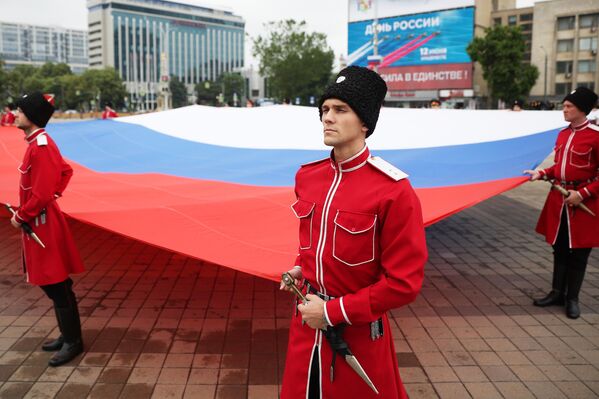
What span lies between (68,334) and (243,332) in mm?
1226

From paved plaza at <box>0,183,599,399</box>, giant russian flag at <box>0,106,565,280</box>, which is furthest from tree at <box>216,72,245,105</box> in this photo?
paved plaza at <box>0,183,599,399</box>

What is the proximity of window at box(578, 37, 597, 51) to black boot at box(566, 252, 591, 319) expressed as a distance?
184 feet

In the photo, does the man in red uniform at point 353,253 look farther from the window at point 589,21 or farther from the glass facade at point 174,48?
the glass facade at point 174,48

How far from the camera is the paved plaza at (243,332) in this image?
340 cm

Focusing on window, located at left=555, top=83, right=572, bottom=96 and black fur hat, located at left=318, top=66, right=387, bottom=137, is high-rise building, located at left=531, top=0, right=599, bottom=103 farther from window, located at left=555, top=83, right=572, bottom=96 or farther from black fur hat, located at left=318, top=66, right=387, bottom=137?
black fur hat, located at left=318, top=66, right=387, bottom=137

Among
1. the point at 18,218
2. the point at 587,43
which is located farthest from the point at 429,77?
the point at 18,218

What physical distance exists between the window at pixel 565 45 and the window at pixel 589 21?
1.66 meters

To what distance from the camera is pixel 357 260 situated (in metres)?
1.89

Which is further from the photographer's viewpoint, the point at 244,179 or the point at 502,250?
the point at 502,250

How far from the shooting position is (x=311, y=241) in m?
2.02

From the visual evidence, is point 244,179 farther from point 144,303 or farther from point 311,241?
point 311,241

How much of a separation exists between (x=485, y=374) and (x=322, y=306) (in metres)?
2.16

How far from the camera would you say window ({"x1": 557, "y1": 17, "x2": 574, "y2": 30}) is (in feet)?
177

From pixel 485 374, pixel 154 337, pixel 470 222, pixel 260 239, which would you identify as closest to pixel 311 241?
pixel 260 239
